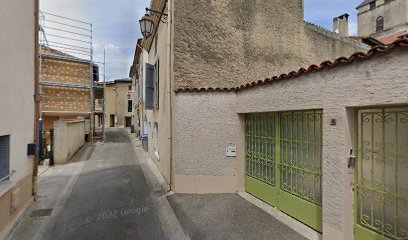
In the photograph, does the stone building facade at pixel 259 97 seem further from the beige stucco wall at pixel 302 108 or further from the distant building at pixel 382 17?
the distant building at pixel 382 17

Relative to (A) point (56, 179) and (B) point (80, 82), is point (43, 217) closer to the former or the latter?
(A) point (56, 179)

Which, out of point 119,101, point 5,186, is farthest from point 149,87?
point 119,101

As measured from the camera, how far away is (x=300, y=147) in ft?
16.4

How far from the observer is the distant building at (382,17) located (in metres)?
29.5

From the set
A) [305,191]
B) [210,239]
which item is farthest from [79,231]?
[305,191]

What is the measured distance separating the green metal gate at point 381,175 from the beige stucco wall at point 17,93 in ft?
20.7

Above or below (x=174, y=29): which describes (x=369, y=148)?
below

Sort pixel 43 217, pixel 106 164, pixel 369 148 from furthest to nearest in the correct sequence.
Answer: pixel 106 164, pixel 43 217, pixel 369 148

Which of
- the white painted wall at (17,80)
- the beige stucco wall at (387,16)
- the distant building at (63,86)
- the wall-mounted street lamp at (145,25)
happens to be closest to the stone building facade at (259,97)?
the wall-mounted street lamp at (145,25)

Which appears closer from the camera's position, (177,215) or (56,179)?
(177,215)

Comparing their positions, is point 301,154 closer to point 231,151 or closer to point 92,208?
point 231,151

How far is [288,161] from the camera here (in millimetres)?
5297

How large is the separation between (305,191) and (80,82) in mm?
16836

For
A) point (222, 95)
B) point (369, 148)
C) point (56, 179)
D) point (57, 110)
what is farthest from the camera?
point (57, 110)
